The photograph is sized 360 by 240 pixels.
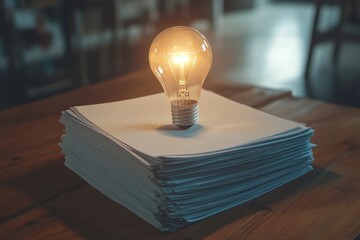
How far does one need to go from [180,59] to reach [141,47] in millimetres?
2550

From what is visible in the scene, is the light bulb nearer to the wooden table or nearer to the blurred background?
the wooden table

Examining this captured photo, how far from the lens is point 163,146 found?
51cm

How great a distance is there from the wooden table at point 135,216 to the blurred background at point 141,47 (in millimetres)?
1499

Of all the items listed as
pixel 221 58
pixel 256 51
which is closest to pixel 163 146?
pixel 221 58

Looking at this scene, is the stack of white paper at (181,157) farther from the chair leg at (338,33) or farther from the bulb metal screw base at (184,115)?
the chair leg at (338,33)

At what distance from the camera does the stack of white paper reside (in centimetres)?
48

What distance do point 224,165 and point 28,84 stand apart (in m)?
2.00

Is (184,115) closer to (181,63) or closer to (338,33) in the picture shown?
(181,63)

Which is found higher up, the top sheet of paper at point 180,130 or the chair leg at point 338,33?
the top sheet of paper at point 180,130

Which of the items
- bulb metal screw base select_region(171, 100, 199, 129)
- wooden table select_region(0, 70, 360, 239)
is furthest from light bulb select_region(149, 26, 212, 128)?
wooden table select_region(0, 70, 360, 239)

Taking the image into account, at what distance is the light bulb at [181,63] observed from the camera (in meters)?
0.61

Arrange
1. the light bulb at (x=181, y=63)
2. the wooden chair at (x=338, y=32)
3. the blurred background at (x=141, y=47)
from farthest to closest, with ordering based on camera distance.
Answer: the wooden chair at (x=338, y=32) → the blurred background at (x=141, y=47) → the light bulb at (x=181, y=63)

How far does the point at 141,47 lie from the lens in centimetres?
313

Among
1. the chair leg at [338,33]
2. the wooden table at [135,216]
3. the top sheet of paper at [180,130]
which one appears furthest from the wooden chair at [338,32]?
the top sheet of paper at [180,130]
